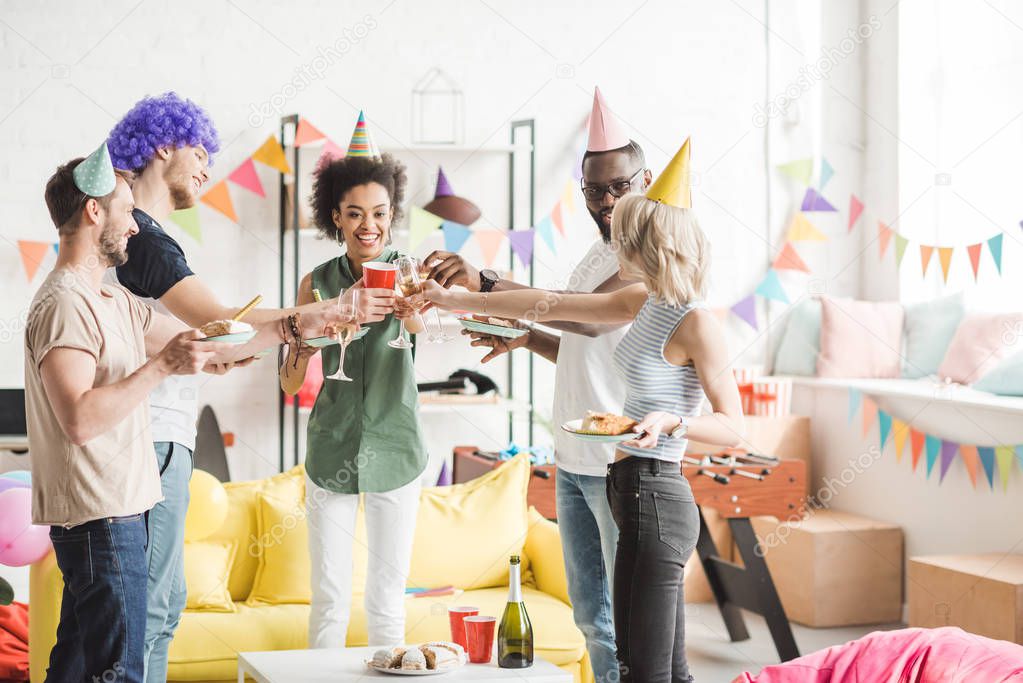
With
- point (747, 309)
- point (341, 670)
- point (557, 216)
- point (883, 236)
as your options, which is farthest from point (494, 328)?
point (883, 236)

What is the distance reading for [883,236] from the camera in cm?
501

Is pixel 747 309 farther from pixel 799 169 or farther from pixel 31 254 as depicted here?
pixel 31 254

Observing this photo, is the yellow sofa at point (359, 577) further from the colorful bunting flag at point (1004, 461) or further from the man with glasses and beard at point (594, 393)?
the colorful bunting flag at point (1004, 461)

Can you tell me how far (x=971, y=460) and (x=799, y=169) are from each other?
1.55m

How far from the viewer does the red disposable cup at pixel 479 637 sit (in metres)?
2.58

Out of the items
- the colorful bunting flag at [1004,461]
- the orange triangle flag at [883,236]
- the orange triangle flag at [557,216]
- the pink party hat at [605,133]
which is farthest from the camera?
the orange triangle flag at [883,236]

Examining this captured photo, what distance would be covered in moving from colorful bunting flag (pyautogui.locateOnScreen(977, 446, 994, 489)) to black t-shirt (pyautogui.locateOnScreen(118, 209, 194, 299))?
2.97m

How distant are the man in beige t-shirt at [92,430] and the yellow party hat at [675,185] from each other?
2.94 ft

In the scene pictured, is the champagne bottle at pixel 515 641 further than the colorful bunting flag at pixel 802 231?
No

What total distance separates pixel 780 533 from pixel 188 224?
A: 265 centimetres

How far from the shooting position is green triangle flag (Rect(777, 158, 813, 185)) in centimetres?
497

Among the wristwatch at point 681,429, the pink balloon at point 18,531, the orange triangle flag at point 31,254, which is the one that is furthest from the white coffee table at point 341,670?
the orange triangle flag at point 31,254

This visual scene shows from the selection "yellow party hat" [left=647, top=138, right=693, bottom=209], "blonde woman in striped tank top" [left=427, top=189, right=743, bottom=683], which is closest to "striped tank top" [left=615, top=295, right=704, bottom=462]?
"blonde woman in striped tank top" [left=427, top=189, right=743, bottom=683]

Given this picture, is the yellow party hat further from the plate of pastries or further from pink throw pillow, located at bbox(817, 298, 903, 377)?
pink throw pillow, located at bbox(817, 298, 903, 377)
